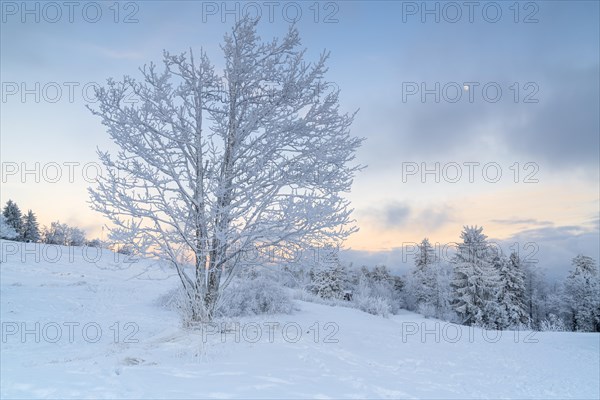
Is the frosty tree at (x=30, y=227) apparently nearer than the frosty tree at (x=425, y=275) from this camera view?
No

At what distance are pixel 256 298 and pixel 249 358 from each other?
870 cm

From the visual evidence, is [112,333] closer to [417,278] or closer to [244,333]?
[244,333]

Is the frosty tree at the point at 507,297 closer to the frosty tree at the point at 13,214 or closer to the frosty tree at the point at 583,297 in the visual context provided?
the frosty tree at the point at 583,297

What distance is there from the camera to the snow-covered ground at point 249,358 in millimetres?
4802

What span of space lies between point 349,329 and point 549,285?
1890 inches

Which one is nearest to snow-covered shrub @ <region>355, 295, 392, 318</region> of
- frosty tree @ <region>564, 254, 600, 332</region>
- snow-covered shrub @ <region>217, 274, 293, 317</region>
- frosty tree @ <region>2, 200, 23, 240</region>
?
snow-covered shrub @ <region>217, 274, 293, 317</region>

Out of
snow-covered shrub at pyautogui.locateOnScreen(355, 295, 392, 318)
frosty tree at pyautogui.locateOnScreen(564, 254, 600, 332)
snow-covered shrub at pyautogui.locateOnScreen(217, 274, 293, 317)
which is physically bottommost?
frosty tree at pyautogui.locateOnScreen(564, 254, 600, 332)

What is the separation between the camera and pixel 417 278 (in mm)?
53000

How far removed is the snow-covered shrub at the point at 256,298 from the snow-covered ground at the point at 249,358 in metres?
0.80

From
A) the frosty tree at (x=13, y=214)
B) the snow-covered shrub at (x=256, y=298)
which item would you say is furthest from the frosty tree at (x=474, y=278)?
the frosty tree at (x=13, y=214)

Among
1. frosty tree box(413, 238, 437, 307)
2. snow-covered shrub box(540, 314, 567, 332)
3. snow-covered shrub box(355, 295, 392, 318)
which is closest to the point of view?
snow-covered shrub box(355, 295, 392, 318)

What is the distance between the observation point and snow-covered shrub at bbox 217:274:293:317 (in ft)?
45.1

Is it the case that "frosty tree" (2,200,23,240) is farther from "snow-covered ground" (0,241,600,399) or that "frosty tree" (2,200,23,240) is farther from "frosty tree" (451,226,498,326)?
"frosty tree" (451,226,498,326)

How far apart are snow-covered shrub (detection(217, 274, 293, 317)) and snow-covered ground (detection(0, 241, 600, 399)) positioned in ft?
2.64
